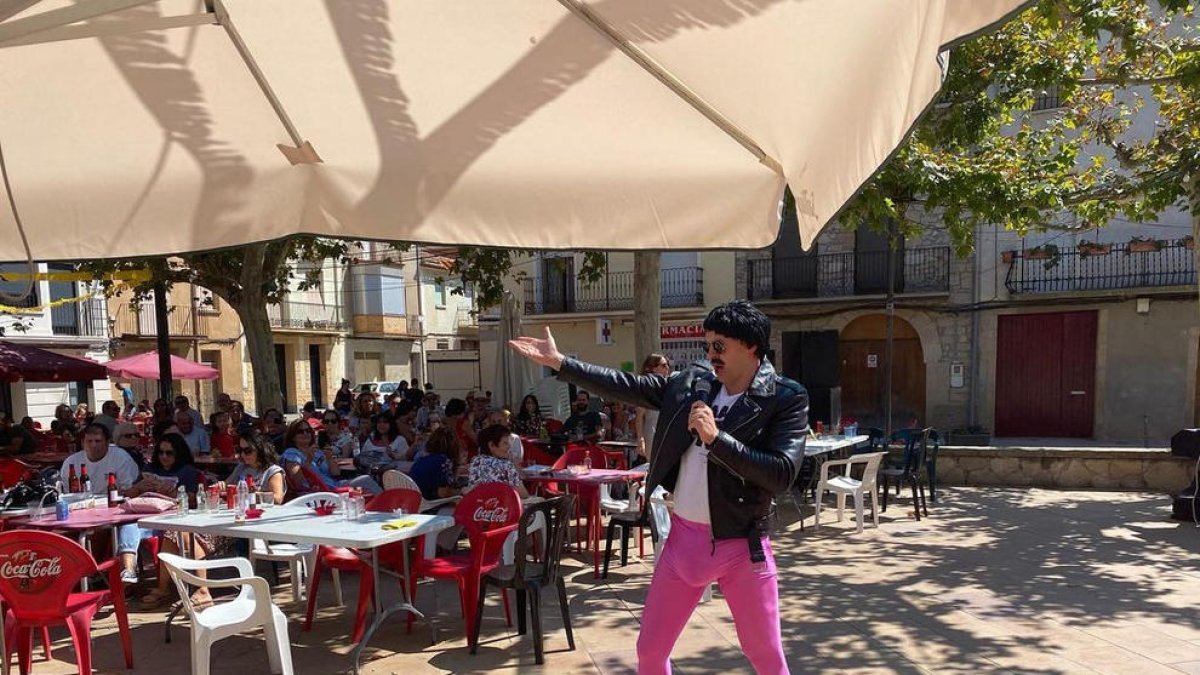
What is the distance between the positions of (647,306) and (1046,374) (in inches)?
539

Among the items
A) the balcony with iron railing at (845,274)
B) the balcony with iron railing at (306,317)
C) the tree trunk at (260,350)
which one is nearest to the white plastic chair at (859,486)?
the tree trunk at (260,350)

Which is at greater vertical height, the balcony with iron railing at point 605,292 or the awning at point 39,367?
the balcony with iron railing at point 605,292

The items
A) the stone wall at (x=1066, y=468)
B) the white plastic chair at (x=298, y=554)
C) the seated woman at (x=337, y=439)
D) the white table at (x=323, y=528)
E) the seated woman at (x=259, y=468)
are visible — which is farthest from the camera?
the stone wall at (x=1066, y=468)

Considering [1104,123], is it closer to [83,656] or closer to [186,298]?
[83,656]

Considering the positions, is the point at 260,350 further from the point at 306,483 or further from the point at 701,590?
the point at 701,590

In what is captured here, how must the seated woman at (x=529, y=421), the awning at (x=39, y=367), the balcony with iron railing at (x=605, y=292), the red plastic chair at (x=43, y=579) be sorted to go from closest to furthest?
1. the red plastic chair at (x=43, y=579)
2. the awning at (x=39, y=367)
3. the seated woman at (x=529, y=421)
4. the balcony with iron railing at (x=605, y=292)

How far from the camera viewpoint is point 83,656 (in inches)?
151

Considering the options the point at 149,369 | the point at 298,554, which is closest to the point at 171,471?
the point at 298,554

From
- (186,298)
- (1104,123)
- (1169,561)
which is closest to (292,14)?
(1169,561)

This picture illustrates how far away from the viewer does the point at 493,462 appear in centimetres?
542

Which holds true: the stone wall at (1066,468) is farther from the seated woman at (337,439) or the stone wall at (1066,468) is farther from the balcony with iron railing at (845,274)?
the balcony with iron railing at (845,274)

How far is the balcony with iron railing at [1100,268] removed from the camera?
1625 centimetres

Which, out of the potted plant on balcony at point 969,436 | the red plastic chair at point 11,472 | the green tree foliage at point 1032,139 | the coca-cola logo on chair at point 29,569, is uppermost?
the green tree foliage at point 1032,139

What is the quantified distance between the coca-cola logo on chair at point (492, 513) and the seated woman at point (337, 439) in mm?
4555
